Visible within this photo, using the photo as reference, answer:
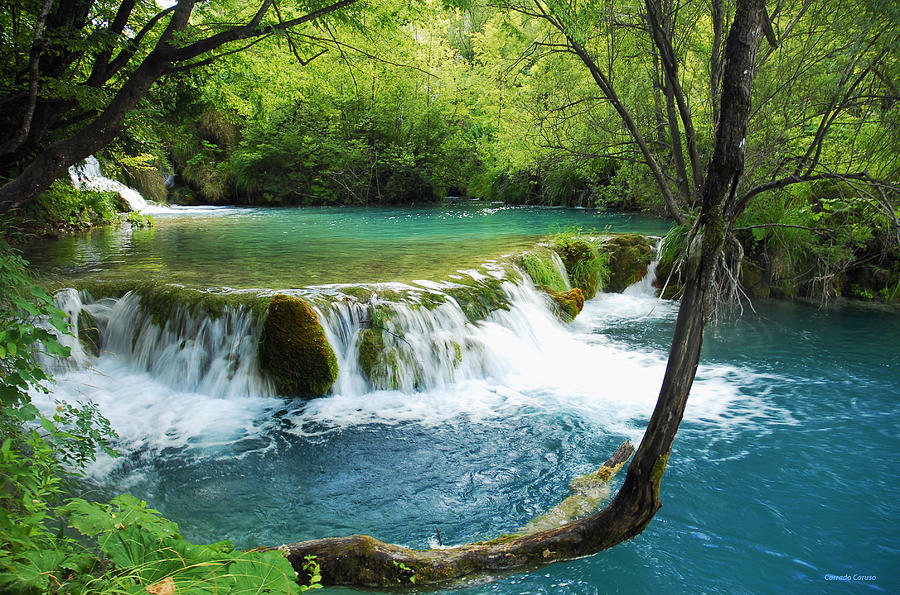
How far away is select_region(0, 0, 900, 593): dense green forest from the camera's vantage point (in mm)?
2713

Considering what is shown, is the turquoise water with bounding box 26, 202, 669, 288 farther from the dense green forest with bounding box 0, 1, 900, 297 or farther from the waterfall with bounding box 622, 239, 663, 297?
the waterfall with bounding box 622, 239, 663, 297

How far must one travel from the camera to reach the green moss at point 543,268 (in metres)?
10.5

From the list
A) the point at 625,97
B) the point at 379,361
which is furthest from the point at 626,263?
the point at 379,361

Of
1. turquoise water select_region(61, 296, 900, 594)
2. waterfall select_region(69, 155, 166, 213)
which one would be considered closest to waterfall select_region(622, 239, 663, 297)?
turquoise water select_region(61, 296, 900, 594)

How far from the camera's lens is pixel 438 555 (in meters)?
3.35

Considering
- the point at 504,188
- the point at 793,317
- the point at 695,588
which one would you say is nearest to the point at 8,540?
the point at 695,588

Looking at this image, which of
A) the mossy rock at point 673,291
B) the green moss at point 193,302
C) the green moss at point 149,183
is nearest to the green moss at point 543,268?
the mossy rock at point 673,291

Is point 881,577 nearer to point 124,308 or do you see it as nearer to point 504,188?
point 124,308

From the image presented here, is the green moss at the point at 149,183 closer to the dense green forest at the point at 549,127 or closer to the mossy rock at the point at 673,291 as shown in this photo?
the dense green forest at the point at 549,127

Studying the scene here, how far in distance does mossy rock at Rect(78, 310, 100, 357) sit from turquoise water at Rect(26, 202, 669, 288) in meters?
0.93

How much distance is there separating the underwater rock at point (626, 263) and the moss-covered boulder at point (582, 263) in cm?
40

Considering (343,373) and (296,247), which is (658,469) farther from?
(296,247)

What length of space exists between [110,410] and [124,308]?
190cm

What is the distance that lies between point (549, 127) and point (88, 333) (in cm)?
790
